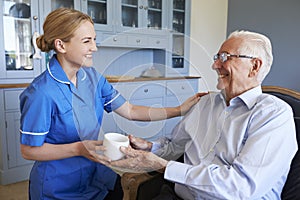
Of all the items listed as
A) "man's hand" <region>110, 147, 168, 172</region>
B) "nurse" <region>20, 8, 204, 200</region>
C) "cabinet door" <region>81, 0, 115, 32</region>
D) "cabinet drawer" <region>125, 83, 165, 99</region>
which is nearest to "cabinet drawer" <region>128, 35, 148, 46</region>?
"cabinet door" <region>81, 0, 115, 32</region>

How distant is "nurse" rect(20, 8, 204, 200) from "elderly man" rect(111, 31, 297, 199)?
0.63 feet

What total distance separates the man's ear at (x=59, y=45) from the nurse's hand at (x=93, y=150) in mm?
357

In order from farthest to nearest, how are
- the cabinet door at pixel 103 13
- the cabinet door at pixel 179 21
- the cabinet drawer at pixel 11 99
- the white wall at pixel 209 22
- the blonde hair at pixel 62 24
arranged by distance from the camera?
the white wall at pixel 209 22
the cabinet door at pixel 179 21
the cabinet door at pixel 103 13
the cabinet drawer at pixel 11 99
the blonde hair at pixel 62 24

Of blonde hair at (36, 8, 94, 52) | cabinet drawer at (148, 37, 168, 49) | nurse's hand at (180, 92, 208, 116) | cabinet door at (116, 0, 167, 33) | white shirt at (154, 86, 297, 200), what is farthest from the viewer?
cabinet drawer at (148, 37, 168, 49)

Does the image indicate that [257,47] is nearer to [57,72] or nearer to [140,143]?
[140,143]

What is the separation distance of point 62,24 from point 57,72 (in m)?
0.18

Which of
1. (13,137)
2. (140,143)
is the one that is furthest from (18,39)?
(140,143)

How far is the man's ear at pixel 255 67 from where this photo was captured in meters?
1.09

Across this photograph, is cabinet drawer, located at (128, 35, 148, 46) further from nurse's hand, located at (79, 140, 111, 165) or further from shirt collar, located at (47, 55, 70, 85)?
nurse's hand, located at (79, 140, 111, 165)

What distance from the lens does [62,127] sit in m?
1.08

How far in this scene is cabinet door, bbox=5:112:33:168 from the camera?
2.33 meters

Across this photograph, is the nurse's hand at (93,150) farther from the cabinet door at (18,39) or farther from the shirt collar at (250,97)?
the cabinet door at (18,39)

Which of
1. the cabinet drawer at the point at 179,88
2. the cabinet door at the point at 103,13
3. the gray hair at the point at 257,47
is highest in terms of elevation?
the cabinet door at the point at 103,13

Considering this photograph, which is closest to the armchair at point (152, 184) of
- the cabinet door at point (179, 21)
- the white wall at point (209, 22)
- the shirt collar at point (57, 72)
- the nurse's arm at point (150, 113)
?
the nurse's arm at point (150, 113)
